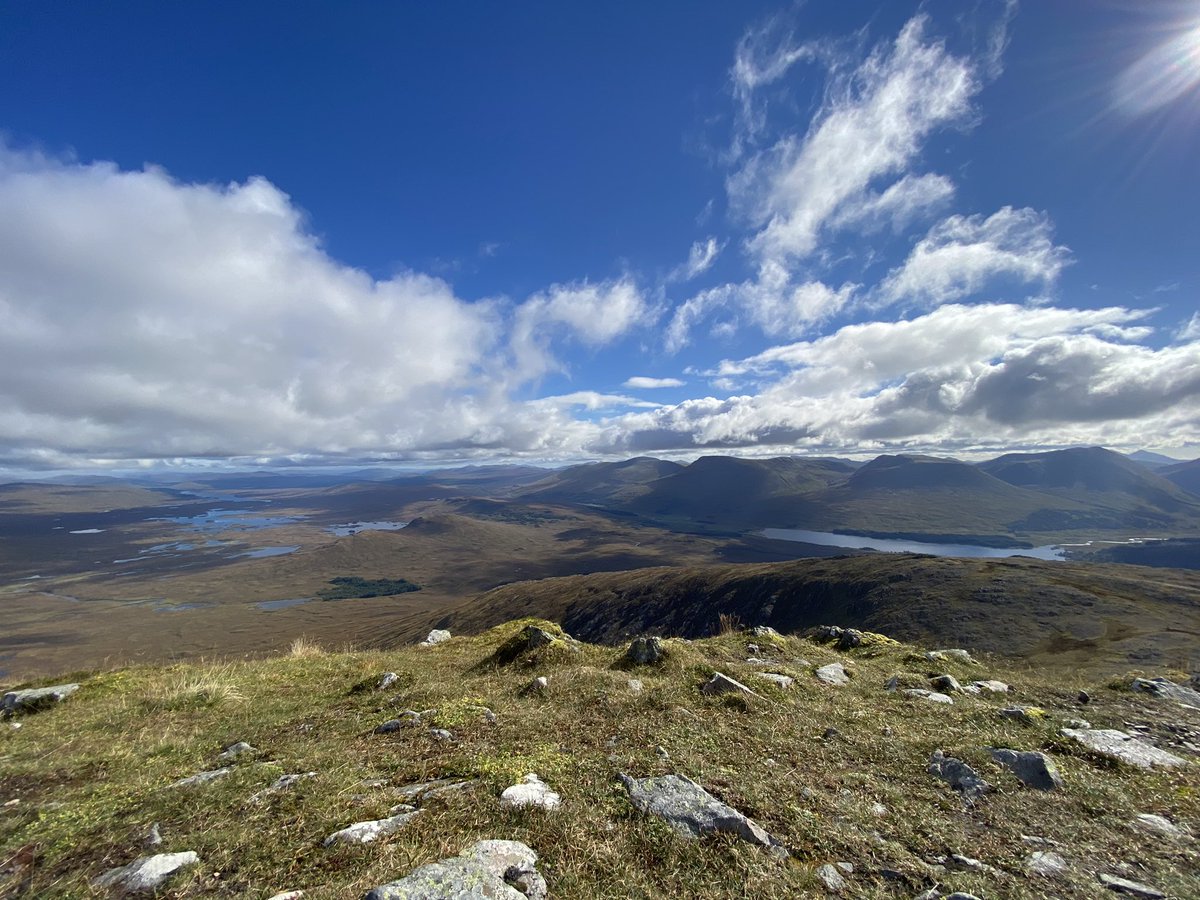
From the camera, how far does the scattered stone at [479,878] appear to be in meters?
4.84

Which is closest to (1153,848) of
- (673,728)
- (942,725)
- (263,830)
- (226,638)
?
(942,725)

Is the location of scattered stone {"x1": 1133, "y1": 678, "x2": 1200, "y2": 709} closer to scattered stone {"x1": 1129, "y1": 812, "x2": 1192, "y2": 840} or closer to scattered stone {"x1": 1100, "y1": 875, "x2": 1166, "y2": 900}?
scattered stone {"x1": 1129, "y1": 812, "x2": 1192, "y2": 840}

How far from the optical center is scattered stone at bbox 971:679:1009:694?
46.6 feet

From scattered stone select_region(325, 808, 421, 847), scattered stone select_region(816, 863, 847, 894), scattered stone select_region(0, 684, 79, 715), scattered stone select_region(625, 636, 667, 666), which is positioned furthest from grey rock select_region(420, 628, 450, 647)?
scattered stone select_region(816, 863, 847, 894)

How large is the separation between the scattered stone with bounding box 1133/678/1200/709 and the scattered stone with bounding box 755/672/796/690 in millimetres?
9943

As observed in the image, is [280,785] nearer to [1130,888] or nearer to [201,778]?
[201,778]

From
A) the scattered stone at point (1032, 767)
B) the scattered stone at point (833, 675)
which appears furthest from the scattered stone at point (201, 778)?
the scattered stone at point (833, 675)

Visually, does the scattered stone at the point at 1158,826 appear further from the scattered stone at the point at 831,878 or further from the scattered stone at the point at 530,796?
the scattered stone at the point at 530,796

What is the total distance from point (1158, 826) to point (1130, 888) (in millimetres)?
2441

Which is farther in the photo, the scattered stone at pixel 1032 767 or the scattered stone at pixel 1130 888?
the scattered stone at pixel 1032 767

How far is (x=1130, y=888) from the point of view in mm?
5867

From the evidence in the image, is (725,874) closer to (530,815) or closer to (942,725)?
(530,815)

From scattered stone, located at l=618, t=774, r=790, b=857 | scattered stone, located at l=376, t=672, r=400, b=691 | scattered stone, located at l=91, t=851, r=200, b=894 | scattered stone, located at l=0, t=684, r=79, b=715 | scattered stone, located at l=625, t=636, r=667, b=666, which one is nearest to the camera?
scattered stone, located at l=91, t=851, r=200, b=894

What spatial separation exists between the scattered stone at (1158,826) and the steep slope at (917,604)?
144ft
